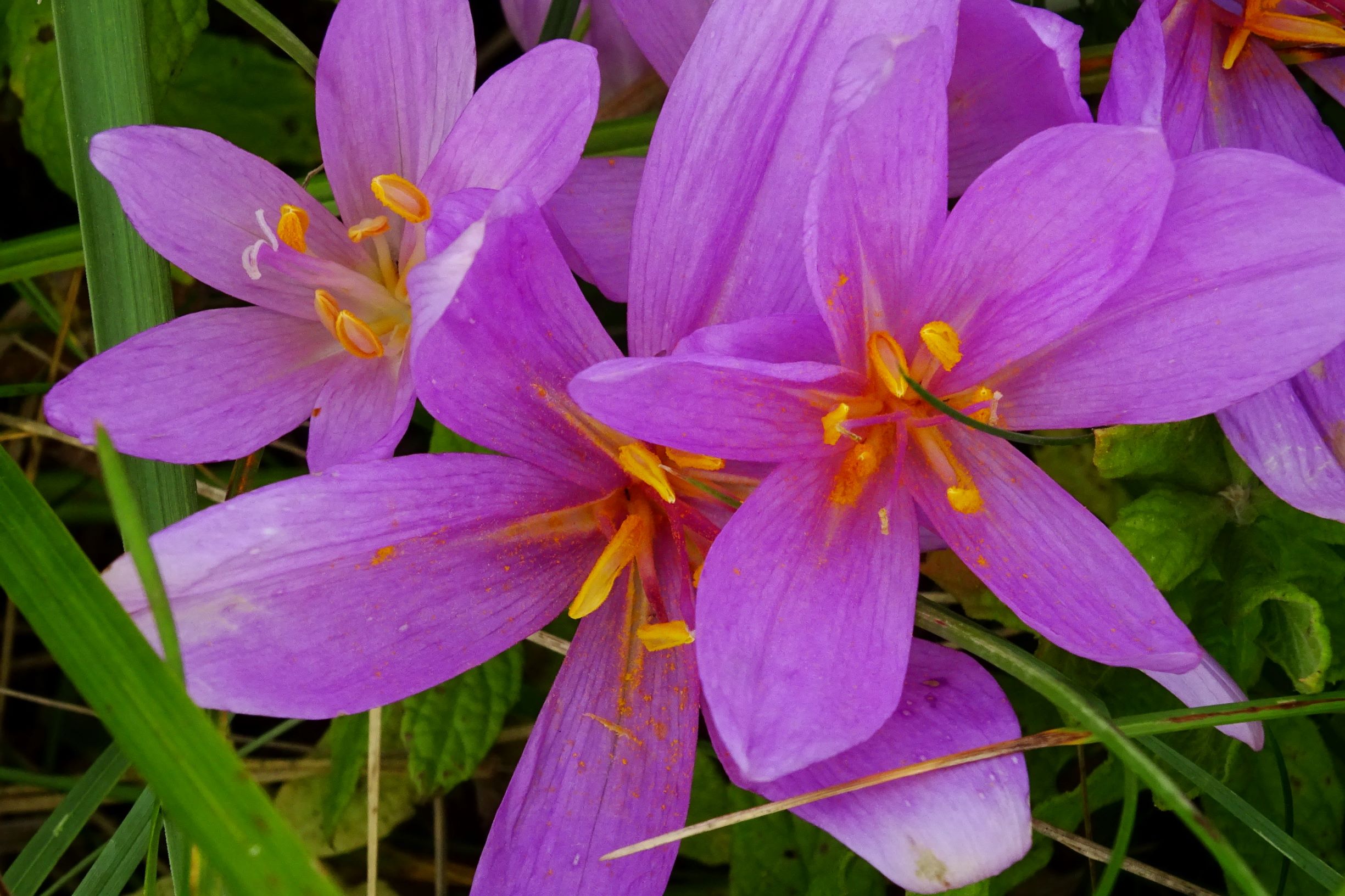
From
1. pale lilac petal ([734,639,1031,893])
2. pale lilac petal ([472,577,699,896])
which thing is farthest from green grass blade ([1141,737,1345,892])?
pale lilac petal ([472,577,699,896])

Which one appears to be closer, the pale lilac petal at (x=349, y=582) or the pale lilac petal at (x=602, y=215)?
the pale lilac petal at (x=349, y=582)

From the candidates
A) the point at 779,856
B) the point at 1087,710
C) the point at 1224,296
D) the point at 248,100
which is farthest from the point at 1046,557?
the point at 248,100

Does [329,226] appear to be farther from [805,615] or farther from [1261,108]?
[1261,108]

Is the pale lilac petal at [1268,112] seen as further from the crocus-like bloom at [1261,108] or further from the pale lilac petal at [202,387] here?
the pale lilac petal at [202,387]

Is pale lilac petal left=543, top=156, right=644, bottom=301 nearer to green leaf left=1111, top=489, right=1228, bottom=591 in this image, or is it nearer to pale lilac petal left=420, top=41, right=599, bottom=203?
pale lilac petal left=420, top=41, right=599, bottom=203

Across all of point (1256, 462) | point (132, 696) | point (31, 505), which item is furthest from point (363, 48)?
point (1256, 462)

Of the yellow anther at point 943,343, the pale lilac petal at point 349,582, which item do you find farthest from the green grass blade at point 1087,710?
the pale lilac petal at point 349,582
